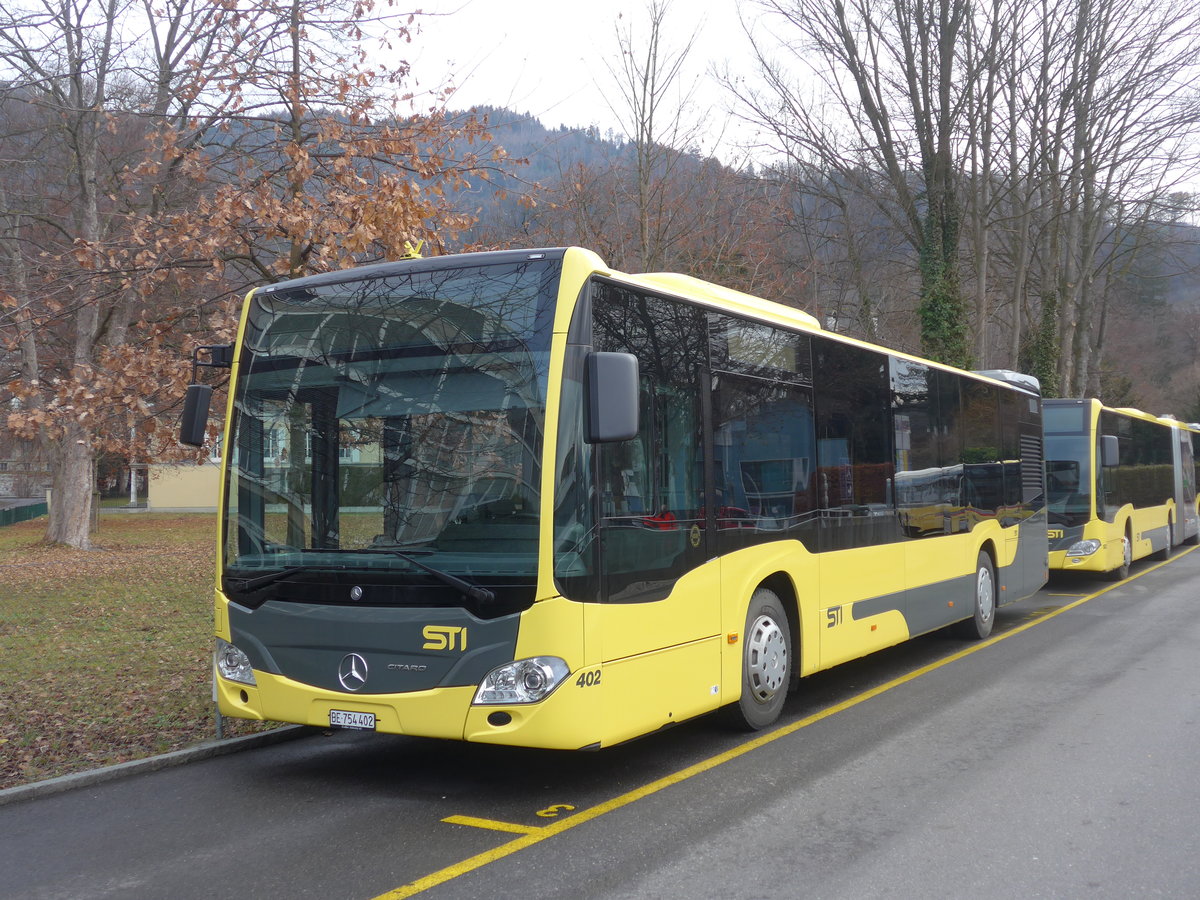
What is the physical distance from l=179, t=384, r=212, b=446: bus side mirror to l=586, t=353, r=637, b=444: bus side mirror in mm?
2568

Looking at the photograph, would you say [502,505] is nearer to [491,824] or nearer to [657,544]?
[657,544]

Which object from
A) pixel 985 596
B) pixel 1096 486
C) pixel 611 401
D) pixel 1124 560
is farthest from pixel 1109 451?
pixel 611 401

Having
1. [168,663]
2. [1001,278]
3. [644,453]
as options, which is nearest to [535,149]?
[168,663]

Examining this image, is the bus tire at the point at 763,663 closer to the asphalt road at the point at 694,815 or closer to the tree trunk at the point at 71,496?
the asphalt road at the point at 694,815

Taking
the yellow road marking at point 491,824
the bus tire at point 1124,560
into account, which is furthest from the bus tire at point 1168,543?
the yellow road marking at point 491,824

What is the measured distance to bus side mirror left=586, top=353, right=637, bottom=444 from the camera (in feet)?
18.4

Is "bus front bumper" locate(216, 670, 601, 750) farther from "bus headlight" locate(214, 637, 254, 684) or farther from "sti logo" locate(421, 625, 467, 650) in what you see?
"bus headlight" locate(214, 637, 254, 684)

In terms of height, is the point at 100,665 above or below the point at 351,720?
below

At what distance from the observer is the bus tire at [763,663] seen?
24.3 ft

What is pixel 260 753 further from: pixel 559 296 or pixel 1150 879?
pixel 1150 879

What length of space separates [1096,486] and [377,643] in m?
14.9

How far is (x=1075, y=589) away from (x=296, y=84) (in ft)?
47.0

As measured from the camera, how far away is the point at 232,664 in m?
6.54

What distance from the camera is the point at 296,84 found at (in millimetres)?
11406
